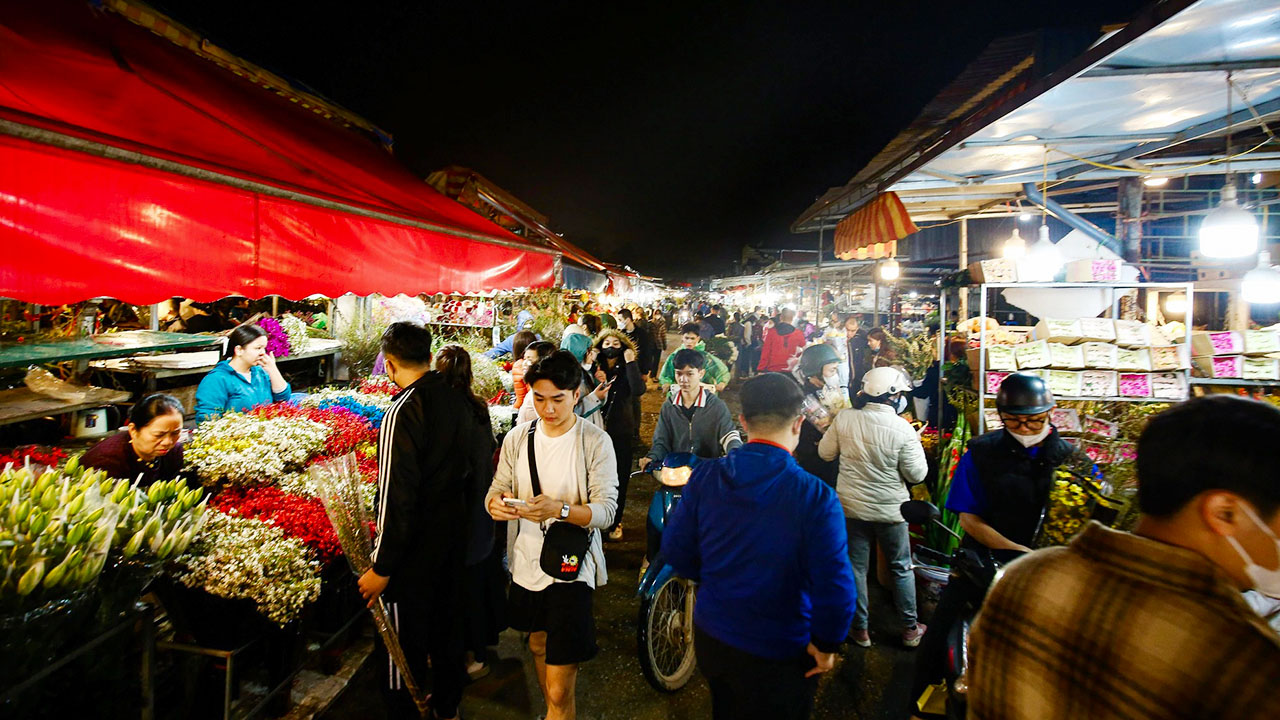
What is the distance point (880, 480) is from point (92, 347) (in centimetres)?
588

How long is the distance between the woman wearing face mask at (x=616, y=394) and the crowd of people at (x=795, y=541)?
4.64 ft

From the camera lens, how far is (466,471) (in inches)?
123

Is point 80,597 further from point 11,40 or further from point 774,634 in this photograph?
point 774,634

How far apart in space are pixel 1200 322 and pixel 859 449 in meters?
9.41

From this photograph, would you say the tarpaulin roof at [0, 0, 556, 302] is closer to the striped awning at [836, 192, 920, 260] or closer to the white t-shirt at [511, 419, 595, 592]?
the white t-shirt at [511, 419, 595, 592]

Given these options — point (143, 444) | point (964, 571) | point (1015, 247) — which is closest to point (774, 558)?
point (964, 571)

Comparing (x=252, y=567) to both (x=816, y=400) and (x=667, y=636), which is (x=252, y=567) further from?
(x=816, y=400)

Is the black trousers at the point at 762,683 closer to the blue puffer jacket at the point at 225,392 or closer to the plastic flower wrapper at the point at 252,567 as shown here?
the plastic flower wrapper at the point at 252,567

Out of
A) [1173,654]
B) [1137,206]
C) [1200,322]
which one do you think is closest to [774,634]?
[1173,654]

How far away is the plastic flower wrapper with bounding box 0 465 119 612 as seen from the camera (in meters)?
1.79

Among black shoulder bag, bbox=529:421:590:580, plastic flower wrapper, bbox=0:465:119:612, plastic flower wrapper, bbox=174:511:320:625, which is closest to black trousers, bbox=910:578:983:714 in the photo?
black shoulder bag, bbox=529:421:590:580

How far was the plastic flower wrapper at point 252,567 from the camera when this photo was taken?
2525mm

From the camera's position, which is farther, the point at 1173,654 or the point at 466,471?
the point at 466,471

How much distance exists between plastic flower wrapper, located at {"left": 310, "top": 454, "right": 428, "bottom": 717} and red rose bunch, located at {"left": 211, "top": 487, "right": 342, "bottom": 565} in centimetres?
13
